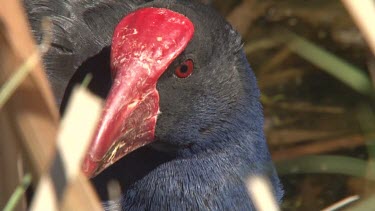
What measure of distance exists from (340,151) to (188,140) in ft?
4.55

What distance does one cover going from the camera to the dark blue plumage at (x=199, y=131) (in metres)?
3.18

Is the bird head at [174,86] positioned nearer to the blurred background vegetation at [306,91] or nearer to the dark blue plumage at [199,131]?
the dark blue plumage at [199,131]

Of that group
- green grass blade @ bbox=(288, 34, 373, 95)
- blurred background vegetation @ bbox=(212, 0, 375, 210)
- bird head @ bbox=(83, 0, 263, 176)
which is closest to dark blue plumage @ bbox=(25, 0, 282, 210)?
bird head @ bbox=(83, 0, 263, 176)

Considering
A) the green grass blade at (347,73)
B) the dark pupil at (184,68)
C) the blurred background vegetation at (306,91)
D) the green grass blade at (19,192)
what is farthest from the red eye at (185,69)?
the blurred background vegetation at (306,91)

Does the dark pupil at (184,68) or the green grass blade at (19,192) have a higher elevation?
the green grass blade at (19,192)

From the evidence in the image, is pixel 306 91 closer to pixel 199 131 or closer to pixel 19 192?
pixel 199 131

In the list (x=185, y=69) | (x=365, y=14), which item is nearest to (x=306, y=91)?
(x=185, y=69)

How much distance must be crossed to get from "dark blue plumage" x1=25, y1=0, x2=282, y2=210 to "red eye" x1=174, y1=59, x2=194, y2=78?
0.06ft

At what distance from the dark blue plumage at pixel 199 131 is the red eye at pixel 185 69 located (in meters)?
0.02

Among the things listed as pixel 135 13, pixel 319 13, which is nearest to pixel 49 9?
pixel 135 13

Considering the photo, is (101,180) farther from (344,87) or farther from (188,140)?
(344,87)

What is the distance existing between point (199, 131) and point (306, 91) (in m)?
1.63

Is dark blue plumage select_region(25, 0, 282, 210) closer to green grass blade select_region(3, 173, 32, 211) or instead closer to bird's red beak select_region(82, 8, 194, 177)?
bird's red beak select_region(82, 8, 194, 177)

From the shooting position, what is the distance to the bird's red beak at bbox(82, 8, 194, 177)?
2.85m
